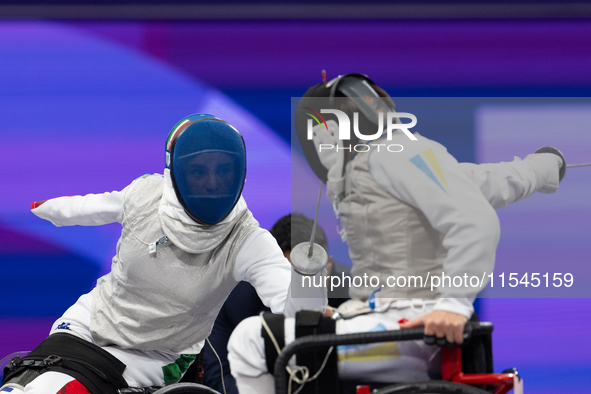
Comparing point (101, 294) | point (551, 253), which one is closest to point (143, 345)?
point (101, 294)

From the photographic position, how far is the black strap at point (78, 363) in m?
1.88

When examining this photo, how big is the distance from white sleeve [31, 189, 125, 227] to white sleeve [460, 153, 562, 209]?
1.28m

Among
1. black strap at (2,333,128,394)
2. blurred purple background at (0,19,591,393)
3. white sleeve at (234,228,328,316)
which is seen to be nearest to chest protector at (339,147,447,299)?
white sleeve at (234,228,328,316)

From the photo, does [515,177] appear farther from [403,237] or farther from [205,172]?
[205,172]

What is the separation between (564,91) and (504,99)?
1276mm

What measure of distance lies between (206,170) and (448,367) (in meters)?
1.00

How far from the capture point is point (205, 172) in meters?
1.93

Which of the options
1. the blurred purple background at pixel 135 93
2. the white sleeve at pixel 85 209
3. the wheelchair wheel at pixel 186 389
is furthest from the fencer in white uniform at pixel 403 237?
the blurred purple background at pixel 135 93

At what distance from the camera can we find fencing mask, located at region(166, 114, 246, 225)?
193 centimetres

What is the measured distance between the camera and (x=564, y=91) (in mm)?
2668

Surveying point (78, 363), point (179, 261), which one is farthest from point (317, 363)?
point (78, 363)

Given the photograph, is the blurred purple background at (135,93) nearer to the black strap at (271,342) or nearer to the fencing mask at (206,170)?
the fencing mask at (206,170)

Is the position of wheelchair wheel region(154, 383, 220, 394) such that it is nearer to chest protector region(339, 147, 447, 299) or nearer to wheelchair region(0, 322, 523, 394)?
wheelchair region(0, 322, 523, 394)

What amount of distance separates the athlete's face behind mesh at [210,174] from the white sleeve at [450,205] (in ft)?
2.21
